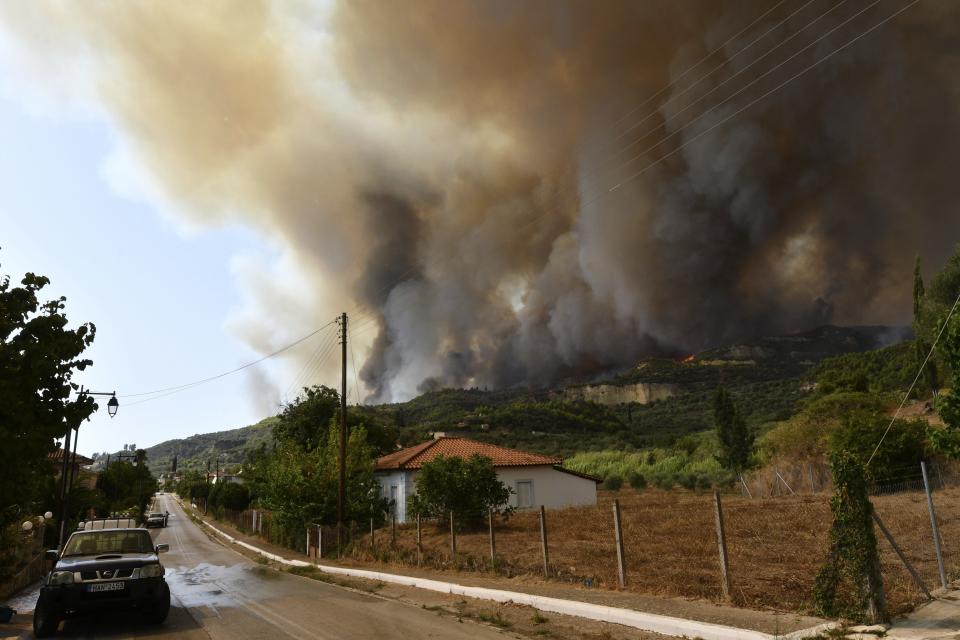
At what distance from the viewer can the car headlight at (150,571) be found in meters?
9.68

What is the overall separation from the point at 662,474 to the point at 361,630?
4953 cm

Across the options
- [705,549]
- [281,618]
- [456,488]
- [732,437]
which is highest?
[732,437]

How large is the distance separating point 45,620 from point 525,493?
32633 mm

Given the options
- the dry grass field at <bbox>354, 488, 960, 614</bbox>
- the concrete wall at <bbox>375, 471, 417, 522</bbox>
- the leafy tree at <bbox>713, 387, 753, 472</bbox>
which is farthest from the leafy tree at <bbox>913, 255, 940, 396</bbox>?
the concrete wall at <bbox>375, 471, 417, 522</bbox>

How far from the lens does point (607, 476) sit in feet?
184

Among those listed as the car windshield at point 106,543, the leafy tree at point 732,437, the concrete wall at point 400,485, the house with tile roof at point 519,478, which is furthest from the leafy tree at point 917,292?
the car windshield at point 106,543

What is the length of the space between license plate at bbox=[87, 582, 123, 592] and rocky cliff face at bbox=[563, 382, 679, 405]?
448 ft

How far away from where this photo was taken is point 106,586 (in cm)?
930

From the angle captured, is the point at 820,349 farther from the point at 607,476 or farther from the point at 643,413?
the point at 607,476

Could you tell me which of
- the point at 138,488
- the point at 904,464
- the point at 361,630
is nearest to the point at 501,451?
the point at 904,464

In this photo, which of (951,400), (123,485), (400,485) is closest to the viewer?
(951,400)

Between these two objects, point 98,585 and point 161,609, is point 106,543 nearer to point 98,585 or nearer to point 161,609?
point 98,585

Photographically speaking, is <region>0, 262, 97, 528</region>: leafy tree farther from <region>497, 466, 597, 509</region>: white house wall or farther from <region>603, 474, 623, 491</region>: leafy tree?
<region>603, 474, 623, 491</region>: leafy tree

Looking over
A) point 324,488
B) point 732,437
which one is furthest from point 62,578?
point 732,437
